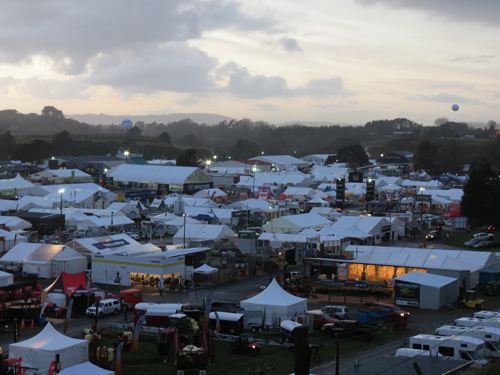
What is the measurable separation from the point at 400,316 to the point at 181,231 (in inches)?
501

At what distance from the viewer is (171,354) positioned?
1128 cm

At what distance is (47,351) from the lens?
9906mm

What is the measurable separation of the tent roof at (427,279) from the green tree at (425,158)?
5691 cm

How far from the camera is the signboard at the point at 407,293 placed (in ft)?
52.5

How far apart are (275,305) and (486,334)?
450cm

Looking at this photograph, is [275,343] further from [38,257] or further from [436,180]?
[436,180]

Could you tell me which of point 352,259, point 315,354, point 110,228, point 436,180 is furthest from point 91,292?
point 436,180

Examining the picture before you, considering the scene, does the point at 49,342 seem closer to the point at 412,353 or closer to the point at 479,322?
the point at 412,353

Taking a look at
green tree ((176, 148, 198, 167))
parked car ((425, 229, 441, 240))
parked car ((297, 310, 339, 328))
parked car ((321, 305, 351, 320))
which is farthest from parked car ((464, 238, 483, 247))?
green tree ((176, 148, 198, 167))

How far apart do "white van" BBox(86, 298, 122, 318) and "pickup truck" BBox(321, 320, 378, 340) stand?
527cm

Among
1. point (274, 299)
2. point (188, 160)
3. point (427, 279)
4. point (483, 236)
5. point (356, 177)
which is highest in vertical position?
point (188, 160)

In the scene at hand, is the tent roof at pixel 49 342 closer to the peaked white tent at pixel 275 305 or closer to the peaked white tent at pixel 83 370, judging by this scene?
the peaked white tent at pixel 83 370

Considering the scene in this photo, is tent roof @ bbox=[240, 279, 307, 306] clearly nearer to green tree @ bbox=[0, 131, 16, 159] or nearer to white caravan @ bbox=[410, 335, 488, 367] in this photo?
white caravan @ bbox=[410, 335, 488, 367]

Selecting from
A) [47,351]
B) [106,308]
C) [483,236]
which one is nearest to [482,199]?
[483,236]
